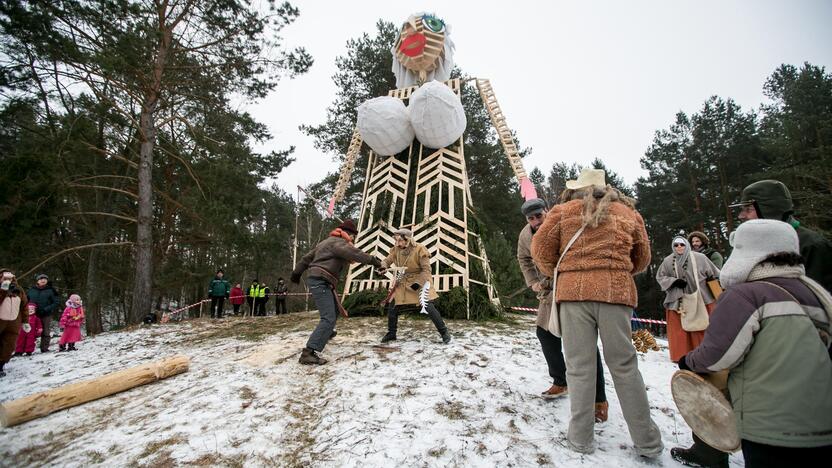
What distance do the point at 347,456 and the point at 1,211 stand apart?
29.8 ft

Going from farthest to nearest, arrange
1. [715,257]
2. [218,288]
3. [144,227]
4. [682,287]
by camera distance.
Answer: [218,288] < [144,227] < [715,257] < [682,287]

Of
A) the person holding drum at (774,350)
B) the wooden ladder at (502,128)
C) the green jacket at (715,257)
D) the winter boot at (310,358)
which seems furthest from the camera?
the wooden ladder at (502,128)

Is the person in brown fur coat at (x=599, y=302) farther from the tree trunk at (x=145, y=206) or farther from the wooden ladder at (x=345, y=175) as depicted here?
the tree trunk at (x=145, y=206)

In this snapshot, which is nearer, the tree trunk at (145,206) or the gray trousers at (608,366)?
the gray trousers at (608,366)

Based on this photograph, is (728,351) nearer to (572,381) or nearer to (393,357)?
(572,381)

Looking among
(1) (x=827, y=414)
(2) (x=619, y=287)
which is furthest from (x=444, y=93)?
(1) (x=827, y=414)

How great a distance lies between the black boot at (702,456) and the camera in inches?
87.0

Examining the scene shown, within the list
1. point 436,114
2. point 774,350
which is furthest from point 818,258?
point 436,114

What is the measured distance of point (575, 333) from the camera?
2436 mm

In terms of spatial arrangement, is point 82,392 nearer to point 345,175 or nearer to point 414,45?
point 345,175

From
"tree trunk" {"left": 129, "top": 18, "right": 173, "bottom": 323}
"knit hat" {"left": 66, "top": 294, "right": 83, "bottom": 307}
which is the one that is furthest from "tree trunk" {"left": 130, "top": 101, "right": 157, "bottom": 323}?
"knit hat" {"left": 66, "top": 294, "right": 83, "bottom": 307}

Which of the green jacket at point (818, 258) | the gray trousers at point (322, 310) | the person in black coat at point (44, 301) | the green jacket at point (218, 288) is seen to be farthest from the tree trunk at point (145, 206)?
the green jacket at point (818, 258)

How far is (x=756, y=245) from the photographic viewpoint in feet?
5.53

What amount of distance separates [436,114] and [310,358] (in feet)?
15.5
